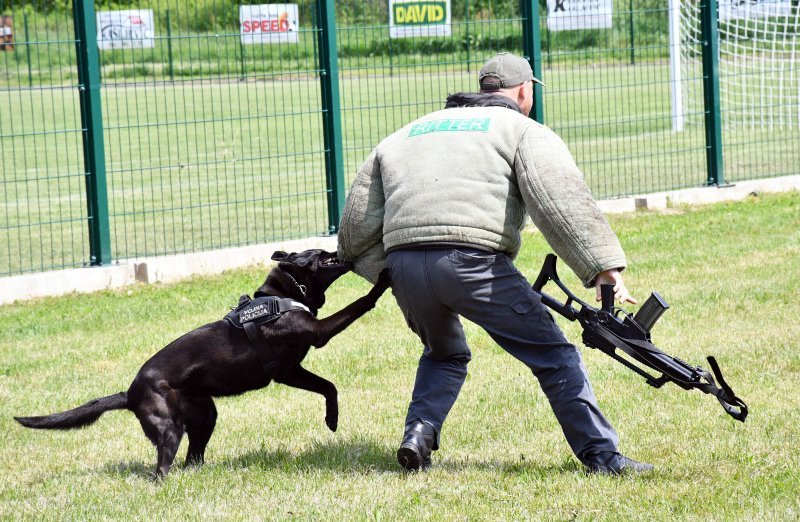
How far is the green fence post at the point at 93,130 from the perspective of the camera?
31.4 feet

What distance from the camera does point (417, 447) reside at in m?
4.96

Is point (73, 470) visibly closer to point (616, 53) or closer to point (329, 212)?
point (329, 212)

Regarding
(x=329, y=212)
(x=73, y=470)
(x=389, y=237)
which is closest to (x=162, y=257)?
(x=329, y=212)

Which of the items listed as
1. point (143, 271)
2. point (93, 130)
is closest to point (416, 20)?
point (93, 130)

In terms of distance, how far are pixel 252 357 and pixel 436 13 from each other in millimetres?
6923

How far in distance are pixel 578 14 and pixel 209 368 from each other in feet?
27.7

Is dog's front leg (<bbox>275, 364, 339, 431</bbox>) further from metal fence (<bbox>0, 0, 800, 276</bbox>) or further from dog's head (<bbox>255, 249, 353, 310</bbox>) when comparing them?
metal fence (<bbox>0, 0, 800, 276</bbox>)

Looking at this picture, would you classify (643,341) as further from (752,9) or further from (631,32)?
(752,9)

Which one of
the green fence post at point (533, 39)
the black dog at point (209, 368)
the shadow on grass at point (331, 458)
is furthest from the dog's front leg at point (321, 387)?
the green fence post at point (533, 39)

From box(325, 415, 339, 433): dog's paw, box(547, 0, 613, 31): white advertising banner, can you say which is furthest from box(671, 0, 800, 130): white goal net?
box(325, 415, 339, 433): dog's paw

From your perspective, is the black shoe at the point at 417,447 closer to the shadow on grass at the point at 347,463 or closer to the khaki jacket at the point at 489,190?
the shadow on grass at the point at 347,463

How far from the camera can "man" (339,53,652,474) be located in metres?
4.61

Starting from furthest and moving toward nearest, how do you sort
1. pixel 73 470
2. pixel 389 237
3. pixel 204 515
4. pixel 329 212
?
pixel 329 212 < pixel 73 470 < pixel 389 237 < pixel 204 515

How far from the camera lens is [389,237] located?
4922mm
